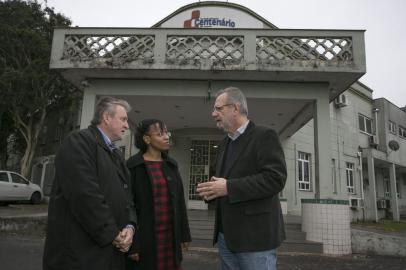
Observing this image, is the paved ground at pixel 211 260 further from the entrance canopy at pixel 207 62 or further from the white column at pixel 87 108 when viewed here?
the entrance canopy at pixel 207 62

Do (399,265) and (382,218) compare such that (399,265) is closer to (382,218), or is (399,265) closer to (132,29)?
(132,29)

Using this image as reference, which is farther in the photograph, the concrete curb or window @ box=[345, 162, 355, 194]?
window @ box=[345, 162, 355, 194]

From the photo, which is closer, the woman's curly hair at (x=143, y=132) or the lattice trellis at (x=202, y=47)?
the woman's curly hair at (x=143, y=132)

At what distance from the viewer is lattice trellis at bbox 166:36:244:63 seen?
817 centimetres

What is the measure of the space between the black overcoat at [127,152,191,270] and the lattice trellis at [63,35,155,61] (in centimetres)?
558

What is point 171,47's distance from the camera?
830 cm

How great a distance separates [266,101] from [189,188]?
5.25m

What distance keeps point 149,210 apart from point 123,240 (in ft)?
1.94

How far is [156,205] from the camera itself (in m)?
2.99

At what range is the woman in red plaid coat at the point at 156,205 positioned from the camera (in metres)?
2.88

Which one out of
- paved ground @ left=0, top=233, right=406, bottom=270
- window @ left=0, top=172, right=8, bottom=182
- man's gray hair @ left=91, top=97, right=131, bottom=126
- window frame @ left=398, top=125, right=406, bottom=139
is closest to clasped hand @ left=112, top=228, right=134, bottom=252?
man's gray hair @ left=91, top=97, right=131, bottom=126

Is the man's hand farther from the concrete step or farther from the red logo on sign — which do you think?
the red logo on sign

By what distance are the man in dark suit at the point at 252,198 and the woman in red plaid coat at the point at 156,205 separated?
0.66m

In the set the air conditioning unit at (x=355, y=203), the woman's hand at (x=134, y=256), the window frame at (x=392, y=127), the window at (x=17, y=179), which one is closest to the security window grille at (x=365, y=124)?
the window frame at (x=392, y=127)
